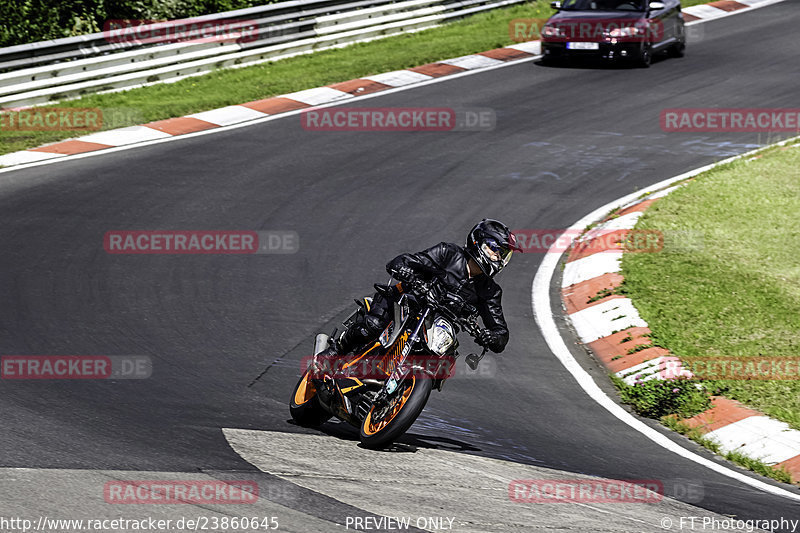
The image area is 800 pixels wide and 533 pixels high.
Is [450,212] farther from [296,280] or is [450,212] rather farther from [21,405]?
[21,405]

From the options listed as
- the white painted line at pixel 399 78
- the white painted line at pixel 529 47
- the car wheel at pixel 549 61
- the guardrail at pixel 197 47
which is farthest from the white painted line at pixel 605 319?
the white painted line at pixel 529 47

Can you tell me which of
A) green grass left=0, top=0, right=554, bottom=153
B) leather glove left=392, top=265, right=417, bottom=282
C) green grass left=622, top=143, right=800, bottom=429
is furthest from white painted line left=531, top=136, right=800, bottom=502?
green grass left=0, top=0, right=554, bottom=153

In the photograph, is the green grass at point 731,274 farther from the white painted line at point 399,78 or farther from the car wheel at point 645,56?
the white painted line at point 399,78

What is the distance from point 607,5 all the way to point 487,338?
16.3 meters

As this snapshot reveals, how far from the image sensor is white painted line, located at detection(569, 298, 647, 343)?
→ 34.8ft

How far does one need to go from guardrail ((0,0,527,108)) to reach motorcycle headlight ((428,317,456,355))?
13.0 m

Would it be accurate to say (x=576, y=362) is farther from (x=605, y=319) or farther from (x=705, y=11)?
(x=705, y=11)

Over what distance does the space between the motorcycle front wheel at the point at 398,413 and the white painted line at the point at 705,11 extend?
2203 centimetres

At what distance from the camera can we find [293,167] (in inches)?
609

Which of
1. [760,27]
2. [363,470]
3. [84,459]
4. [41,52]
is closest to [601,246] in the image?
[363,470]

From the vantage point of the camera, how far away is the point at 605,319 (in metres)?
10.9

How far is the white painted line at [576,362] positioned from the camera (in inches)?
316

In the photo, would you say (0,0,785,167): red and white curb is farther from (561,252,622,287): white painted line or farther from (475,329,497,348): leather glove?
(475,329,497,348): leather glove

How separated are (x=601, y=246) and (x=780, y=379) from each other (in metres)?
3.73
